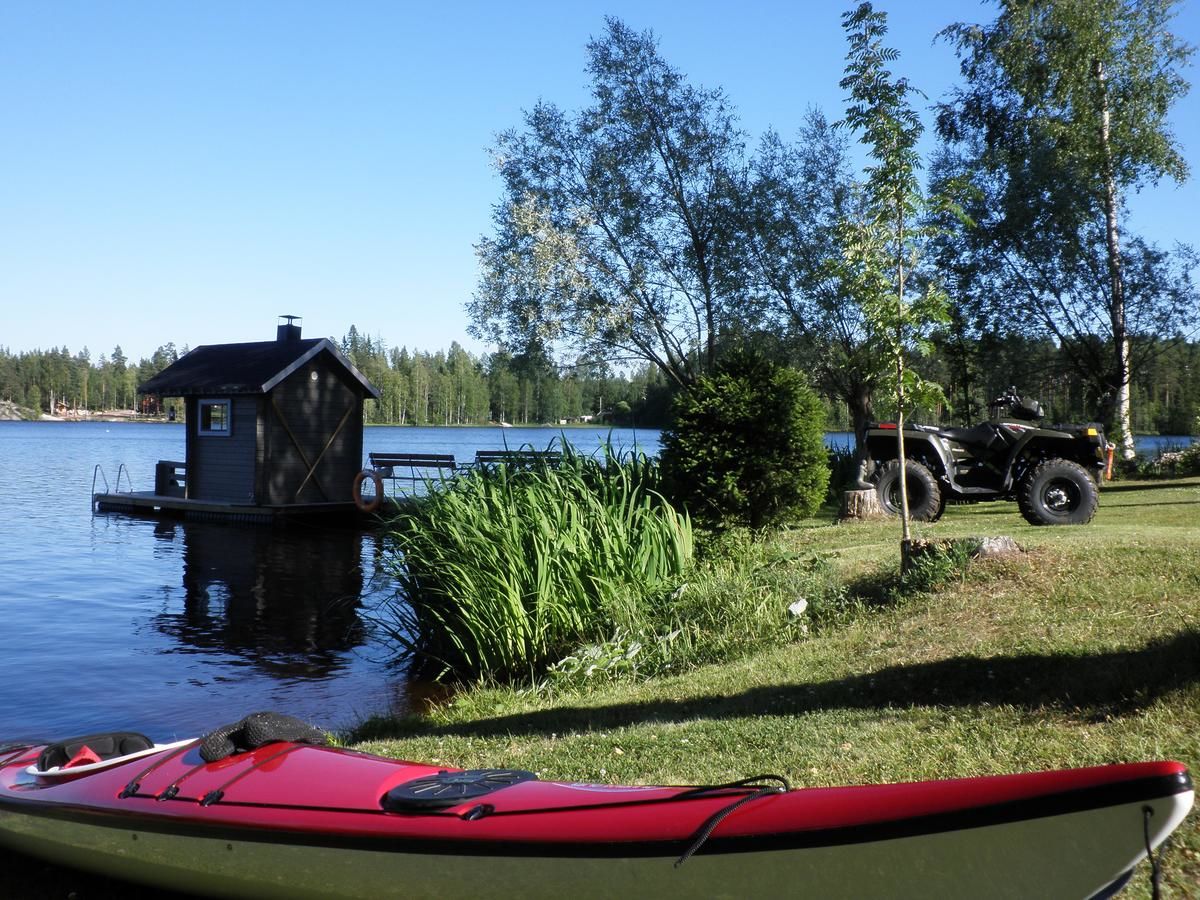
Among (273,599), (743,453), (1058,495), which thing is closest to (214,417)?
(273,599)

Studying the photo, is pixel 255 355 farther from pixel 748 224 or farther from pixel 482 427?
pixel 482 427

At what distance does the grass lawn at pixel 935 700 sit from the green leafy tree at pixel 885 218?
5.15 feet

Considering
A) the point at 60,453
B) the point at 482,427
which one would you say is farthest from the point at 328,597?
the point at 482,427

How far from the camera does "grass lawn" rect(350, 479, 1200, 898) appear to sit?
4.64 metres

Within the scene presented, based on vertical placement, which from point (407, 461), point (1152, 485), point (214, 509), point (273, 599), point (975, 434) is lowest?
point (273, 599)

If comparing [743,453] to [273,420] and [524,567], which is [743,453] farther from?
[273,420]

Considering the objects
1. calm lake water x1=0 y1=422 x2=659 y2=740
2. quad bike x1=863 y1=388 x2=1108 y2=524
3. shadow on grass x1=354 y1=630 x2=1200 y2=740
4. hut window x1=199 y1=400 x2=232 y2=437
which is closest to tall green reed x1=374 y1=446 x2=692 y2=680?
calm lake water x1=0 y1=422 x2=659 y2=740

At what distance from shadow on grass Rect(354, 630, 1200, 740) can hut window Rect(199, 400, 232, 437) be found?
20.2 metres

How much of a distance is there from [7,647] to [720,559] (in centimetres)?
786

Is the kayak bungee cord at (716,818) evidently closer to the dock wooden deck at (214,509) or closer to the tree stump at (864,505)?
the tree stump at (864,505)

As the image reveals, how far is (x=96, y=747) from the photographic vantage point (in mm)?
4883

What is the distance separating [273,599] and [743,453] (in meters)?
7.66

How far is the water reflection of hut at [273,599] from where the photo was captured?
11312 millimetres

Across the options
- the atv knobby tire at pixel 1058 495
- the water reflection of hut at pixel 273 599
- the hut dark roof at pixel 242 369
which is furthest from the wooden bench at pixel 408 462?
the atv knobby tire at pixel 1058 495
